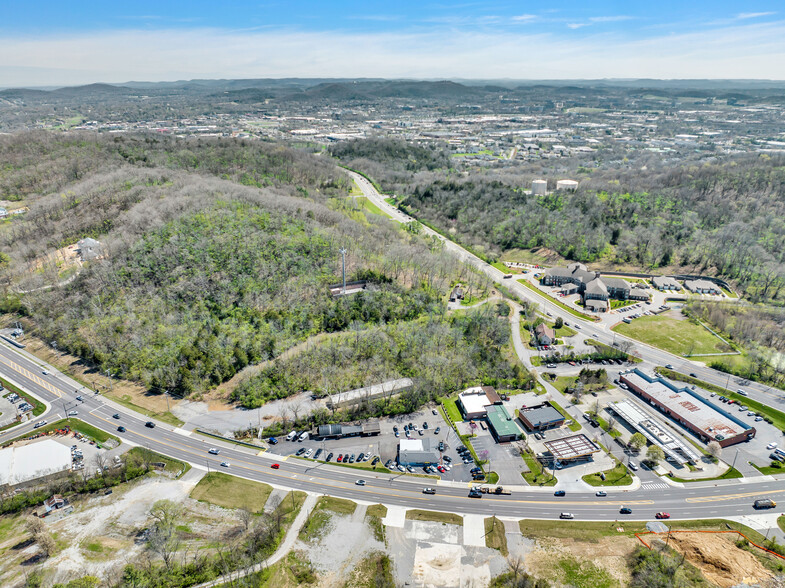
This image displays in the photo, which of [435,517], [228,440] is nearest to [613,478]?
[435,517]

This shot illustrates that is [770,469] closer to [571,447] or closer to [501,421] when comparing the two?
[571,447]

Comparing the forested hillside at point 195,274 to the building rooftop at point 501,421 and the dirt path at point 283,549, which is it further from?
the dirt path at point 283,549

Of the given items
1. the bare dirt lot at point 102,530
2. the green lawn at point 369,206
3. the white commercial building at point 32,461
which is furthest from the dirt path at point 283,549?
the green lawn at point 369,206

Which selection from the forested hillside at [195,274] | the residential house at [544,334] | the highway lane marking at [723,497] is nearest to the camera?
the highway lane marking at [723,497]

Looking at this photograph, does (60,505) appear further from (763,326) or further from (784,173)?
(784,173)

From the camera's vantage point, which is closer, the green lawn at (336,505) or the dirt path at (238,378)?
the green lawn at (336,505)

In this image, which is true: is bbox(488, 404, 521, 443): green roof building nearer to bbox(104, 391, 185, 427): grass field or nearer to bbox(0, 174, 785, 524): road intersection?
bbox(0, 174, 785, 524): road intersection
